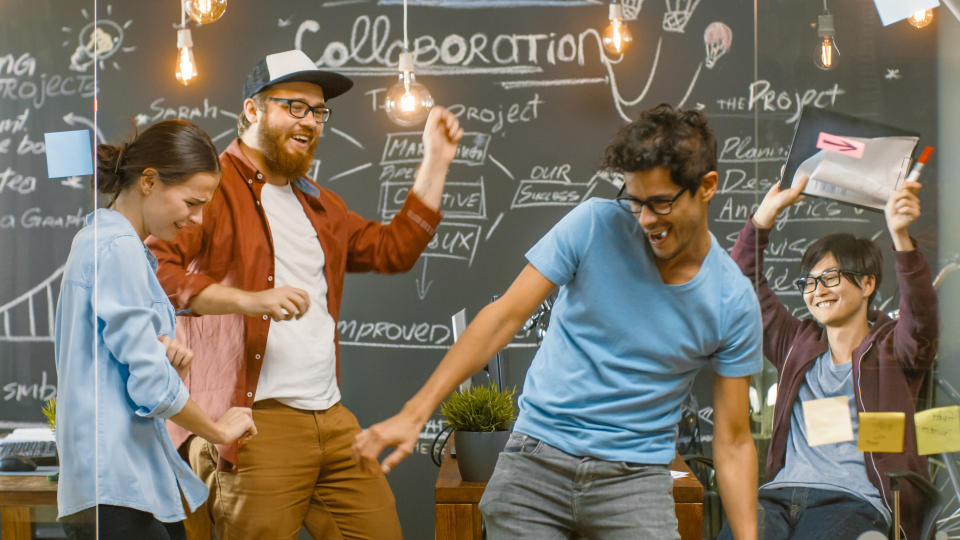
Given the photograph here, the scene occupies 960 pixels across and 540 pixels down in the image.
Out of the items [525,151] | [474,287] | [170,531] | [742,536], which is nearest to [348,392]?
[474,287]

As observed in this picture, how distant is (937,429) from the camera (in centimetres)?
192

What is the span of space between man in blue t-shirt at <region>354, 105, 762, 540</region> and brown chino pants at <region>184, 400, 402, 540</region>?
0.78 m

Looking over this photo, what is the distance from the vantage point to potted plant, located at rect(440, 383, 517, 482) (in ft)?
8.14

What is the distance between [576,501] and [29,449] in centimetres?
93

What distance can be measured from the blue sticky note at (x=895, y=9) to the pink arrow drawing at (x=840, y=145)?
244 millimetres

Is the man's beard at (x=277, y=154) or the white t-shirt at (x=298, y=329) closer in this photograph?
the white t-shirt at (x=298, y=329)

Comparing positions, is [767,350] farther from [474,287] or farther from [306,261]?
[474,287]

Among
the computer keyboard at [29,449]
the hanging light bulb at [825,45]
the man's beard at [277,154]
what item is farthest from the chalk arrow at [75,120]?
the hanging light bulb at [825,45]

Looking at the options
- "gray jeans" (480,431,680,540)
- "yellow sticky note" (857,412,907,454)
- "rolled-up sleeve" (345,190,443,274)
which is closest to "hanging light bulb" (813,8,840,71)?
"yellow sticky note" (857,412,907,454)

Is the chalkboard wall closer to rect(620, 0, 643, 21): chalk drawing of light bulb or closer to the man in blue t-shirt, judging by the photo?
rect(620, 0, 643, 21): chalk drawing of light bulb

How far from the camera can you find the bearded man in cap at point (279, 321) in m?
2.33

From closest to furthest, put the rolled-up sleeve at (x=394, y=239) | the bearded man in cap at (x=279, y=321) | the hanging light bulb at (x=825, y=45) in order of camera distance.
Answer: the hanging light bulb at (x=825, y=45) < the bearded man in cap at (x=279, y=321) < the rolled-up sleeve at (x=394, y=239)

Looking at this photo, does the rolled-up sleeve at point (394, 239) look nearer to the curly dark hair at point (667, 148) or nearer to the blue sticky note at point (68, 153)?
the curly dark hair at point (667, 148)

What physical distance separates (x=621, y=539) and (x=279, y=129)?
142 cm
